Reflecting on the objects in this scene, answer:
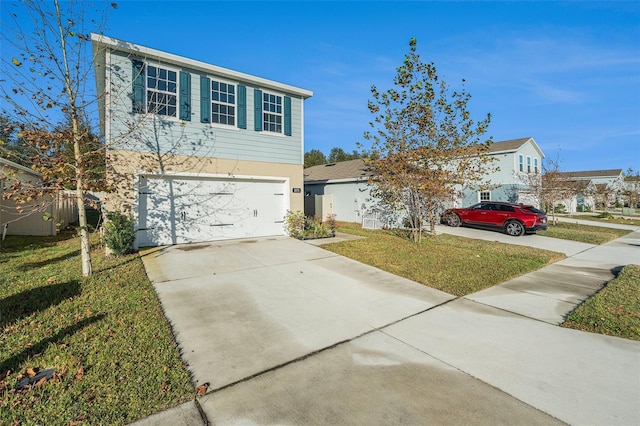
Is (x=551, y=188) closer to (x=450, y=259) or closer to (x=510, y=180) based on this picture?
(x=510, y=180)

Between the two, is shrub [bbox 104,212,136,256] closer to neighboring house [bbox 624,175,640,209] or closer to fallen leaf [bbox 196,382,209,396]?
fallen leaf [bbox 196,382,209,396]

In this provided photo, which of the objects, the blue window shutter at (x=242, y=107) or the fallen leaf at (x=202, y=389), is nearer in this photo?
the fallen leaf at (x=202, y=389)

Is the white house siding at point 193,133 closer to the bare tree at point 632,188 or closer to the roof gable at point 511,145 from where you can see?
the roof gable at point 511,145

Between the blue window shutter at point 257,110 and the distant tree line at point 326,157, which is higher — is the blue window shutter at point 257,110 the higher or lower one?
the lower one

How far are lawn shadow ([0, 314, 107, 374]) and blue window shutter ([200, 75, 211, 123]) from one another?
7217mm

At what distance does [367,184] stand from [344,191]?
229 cm

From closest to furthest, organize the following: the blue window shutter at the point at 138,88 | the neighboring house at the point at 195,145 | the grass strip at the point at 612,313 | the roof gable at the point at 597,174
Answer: the grass strip at the point at 612,313 < the neighboring house at the point at 195,145 < the blue window shutter at the point at 138,88 < the roof gable at the point at 597,174

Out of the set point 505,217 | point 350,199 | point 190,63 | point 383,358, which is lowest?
point 383,358

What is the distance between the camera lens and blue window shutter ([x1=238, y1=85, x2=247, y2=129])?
33.7 ft

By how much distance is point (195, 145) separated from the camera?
31.1 feet

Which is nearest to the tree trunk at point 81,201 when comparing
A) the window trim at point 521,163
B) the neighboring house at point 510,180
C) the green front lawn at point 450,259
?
the green front lawn at point 450,259

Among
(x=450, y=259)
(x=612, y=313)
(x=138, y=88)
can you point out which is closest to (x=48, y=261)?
(x=138, y=88)

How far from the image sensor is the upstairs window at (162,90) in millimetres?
8703

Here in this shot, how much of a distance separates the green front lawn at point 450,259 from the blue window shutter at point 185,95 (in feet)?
21.4
